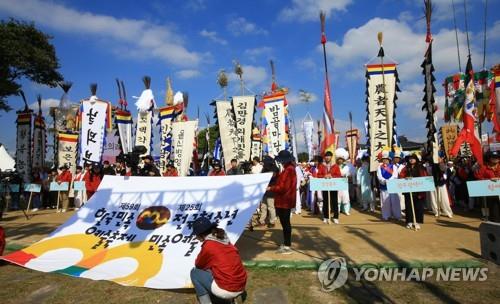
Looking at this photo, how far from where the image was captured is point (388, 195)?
10219 millimetres

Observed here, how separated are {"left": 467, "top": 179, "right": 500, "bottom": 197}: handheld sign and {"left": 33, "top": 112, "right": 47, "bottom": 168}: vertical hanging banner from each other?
64.6ft

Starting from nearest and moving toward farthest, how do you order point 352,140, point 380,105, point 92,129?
point 380,105 → point 92,129 → point 352,140

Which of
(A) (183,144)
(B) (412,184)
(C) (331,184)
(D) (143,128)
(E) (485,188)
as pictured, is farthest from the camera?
(D) (143,128)

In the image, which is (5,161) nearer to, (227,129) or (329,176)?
(227,129)

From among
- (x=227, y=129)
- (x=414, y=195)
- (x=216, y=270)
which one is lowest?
(x=216, y=270)

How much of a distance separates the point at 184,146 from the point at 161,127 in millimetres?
2473

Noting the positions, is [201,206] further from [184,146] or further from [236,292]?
[184,146]

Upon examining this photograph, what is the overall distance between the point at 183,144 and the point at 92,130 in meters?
4.16

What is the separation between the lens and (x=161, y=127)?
16.8 meters

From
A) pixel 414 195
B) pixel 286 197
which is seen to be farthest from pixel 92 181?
pixel 414 195

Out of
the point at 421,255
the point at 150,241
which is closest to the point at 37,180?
the point at 150,241

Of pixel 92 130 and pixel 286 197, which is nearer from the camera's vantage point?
pixel 286 197

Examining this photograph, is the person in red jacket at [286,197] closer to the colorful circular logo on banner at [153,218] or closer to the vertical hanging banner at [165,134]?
the colorful circular logo on banner at [153,218]

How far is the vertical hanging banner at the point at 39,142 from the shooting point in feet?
55.9
